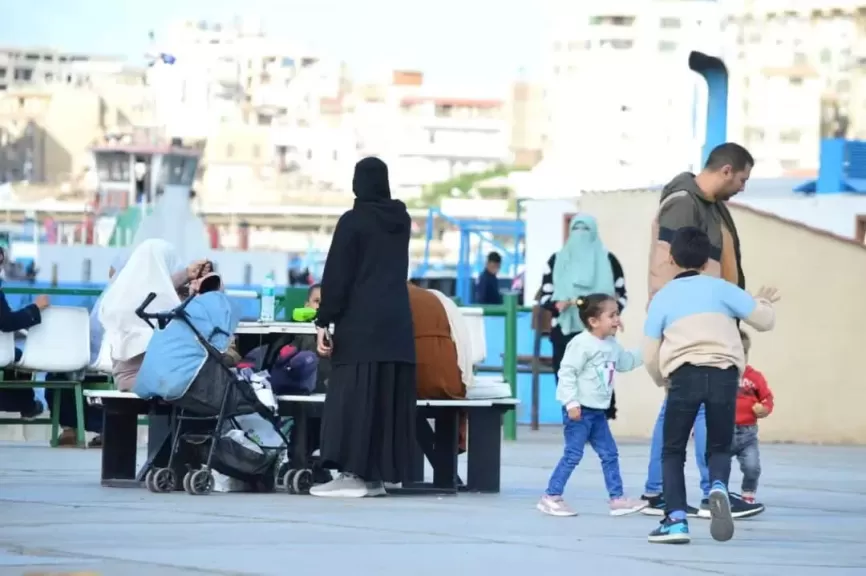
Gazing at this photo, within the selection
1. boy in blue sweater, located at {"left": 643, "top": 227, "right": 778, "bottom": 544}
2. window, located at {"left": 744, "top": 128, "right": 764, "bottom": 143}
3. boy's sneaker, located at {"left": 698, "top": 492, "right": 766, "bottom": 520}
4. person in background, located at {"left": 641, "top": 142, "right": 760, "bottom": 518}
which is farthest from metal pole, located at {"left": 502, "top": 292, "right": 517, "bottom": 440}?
window, located at {"left": 744, "top": 128, "right": 764, "bottom": 143}

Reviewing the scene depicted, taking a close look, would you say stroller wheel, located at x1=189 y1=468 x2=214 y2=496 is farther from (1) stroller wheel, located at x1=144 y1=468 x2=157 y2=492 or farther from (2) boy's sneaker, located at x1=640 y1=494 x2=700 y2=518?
(2) boy's sneaker, located at x1=640 y1=494 x2=700 y2=518

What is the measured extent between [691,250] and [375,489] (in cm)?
278

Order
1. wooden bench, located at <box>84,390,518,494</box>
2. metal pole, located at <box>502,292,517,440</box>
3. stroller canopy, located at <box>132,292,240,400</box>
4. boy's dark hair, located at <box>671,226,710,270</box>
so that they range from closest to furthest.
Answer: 1. boy's dark hair, located at <box>671,226,710,270</box>
2. stroller canopy, located at <box>132,292,240,400</box>
3. wooden bench, located at <box>84,390,518,494</box>
4. metal pole, located at <box>502,292,517,440</box>

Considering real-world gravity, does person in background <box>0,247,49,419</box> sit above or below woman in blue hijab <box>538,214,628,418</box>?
below

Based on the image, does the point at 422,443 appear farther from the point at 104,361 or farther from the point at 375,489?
the point at 104,361

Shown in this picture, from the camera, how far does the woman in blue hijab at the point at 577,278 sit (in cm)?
1767

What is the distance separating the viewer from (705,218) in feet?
35.8

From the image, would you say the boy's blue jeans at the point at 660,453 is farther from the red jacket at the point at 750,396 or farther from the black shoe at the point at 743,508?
the red jacket at the point at 750,396

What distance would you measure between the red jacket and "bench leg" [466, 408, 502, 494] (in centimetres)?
169

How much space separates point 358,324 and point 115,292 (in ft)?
8.27

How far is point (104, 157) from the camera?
140 meters

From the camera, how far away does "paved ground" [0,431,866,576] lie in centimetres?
876

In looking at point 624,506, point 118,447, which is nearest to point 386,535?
point 624,506

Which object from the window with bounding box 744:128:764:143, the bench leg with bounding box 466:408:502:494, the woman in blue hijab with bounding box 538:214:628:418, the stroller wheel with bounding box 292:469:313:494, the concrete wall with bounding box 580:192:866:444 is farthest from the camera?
the window with bounding box 744:128:764:143
